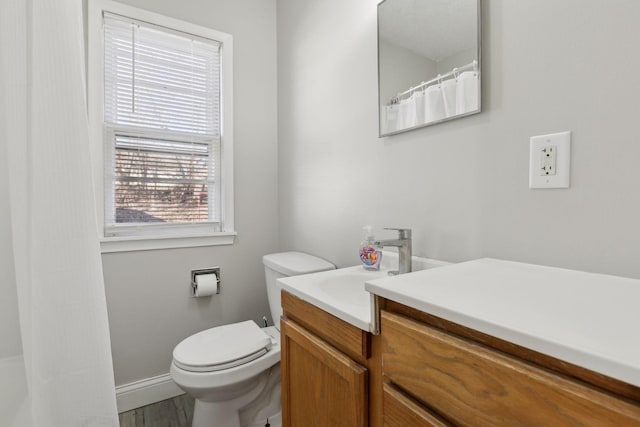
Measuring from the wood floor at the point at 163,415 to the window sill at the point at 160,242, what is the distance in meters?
0.84

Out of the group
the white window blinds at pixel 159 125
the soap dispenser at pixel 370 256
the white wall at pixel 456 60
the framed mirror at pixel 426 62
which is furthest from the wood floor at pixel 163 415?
the white wall at pixel 456 60

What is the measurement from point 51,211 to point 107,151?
3.97ft

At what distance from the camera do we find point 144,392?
1706mm

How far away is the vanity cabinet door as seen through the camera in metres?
0.74

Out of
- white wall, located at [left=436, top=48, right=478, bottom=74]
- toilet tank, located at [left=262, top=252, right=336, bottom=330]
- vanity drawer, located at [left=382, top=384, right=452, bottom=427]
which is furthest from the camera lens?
toilet tank, located at [left=262, top=252, right=336, bottom=330]

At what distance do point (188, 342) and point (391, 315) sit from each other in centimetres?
114

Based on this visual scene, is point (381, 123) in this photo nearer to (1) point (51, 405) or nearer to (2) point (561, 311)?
(2) point (561, 311)

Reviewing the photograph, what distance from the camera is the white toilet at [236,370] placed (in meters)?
1.27

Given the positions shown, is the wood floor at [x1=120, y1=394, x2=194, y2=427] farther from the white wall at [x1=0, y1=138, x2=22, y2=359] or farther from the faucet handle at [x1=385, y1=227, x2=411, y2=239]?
the faucet handle at [x1=385, y1=227, x2=411, y2=239]

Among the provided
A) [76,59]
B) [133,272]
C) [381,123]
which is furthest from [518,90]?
[133,272]

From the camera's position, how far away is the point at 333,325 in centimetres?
82

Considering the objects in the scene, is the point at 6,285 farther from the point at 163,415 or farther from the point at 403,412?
the point at 163,415

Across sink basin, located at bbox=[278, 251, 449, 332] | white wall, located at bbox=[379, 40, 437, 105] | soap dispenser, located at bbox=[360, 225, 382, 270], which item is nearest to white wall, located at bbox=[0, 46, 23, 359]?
sink basin, located at bbox=[278, 251, 449, 332]

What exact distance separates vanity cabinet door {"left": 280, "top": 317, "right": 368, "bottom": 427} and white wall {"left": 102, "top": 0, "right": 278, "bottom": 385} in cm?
101
